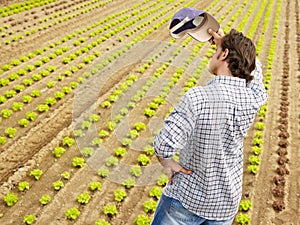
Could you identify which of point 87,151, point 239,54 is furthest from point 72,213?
point 239,54

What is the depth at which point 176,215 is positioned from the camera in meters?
2.87

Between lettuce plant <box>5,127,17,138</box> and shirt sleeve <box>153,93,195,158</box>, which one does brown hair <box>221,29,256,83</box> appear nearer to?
shirt sleeve <box>153,93,195,158</box>

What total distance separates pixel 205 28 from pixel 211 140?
3.70ft

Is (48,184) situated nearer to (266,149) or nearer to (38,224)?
(38,224)

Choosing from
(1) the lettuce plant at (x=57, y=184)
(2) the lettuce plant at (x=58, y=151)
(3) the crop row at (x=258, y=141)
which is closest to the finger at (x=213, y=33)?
(3) the crop row at (x=258, y=141)

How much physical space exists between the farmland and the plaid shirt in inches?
124

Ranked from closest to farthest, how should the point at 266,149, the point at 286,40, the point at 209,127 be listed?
the point at 209,127 → the point at 266,149 → the point at 286,40

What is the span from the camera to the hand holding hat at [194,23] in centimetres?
300

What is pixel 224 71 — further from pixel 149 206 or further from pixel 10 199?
pixel 10 199

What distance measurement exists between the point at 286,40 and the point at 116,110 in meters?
11.4

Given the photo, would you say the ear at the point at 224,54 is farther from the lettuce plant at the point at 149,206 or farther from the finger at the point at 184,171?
the lettuce plant at the point at 149,206

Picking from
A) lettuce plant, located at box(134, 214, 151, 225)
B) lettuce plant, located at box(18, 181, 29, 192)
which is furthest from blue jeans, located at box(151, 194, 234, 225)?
lettuce plant, located at box(18, 181, 29, 192)

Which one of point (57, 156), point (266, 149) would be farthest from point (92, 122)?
point (266, 149)

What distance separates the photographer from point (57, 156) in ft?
23.0
